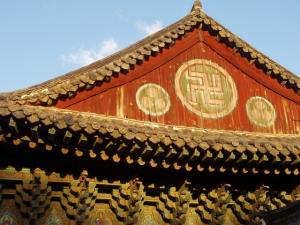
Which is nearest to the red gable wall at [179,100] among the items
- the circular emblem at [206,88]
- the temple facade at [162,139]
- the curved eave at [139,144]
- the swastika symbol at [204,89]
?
the temple facade at [162,139]

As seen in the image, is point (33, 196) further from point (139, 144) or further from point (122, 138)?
point (139, 144)

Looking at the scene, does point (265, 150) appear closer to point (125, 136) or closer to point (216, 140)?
point (216, 140)

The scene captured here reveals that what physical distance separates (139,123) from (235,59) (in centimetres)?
346

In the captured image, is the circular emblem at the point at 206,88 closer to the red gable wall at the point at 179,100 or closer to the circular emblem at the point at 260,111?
the red gable wall at the point at 179,100

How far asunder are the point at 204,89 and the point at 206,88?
2.6 inches

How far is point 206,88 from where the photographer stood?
10766 mm

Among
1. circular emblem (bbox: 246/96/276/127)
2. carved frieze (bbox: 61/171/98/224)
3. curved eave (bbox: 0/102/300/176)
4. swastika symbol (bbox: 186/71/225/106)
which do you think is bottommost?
carved frieze (bbox: 61/171/98/224)

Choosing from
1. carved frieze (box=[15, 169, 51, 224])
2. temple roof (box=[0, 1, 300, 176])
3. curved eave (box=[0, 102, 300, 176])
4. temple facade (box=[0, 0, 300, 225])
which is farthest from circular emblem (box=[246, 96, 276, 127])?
carved frieze (box=[15, 169, 51, 224])

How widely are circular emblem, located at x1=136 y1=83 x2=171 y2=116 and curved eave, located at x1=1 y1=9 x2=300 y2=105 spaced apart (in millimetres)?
597

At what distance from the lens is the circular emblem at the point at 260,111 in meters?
10.8

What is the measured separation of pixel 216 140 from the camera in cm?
823

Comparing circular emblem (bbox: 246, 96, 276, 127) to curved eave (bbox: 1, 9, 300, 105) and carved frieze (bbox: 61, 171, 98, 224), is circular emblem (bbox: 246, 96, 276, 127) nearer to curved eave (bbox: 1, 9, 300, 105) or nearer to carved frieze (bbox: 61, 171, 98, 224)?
curved eave (bbox: 1, 9, 300, 105)

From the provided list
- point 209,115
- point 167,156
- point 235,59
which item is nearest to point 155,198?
point 167,156

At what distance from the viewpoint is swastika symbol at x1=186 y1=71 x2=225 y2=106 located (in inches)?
415
